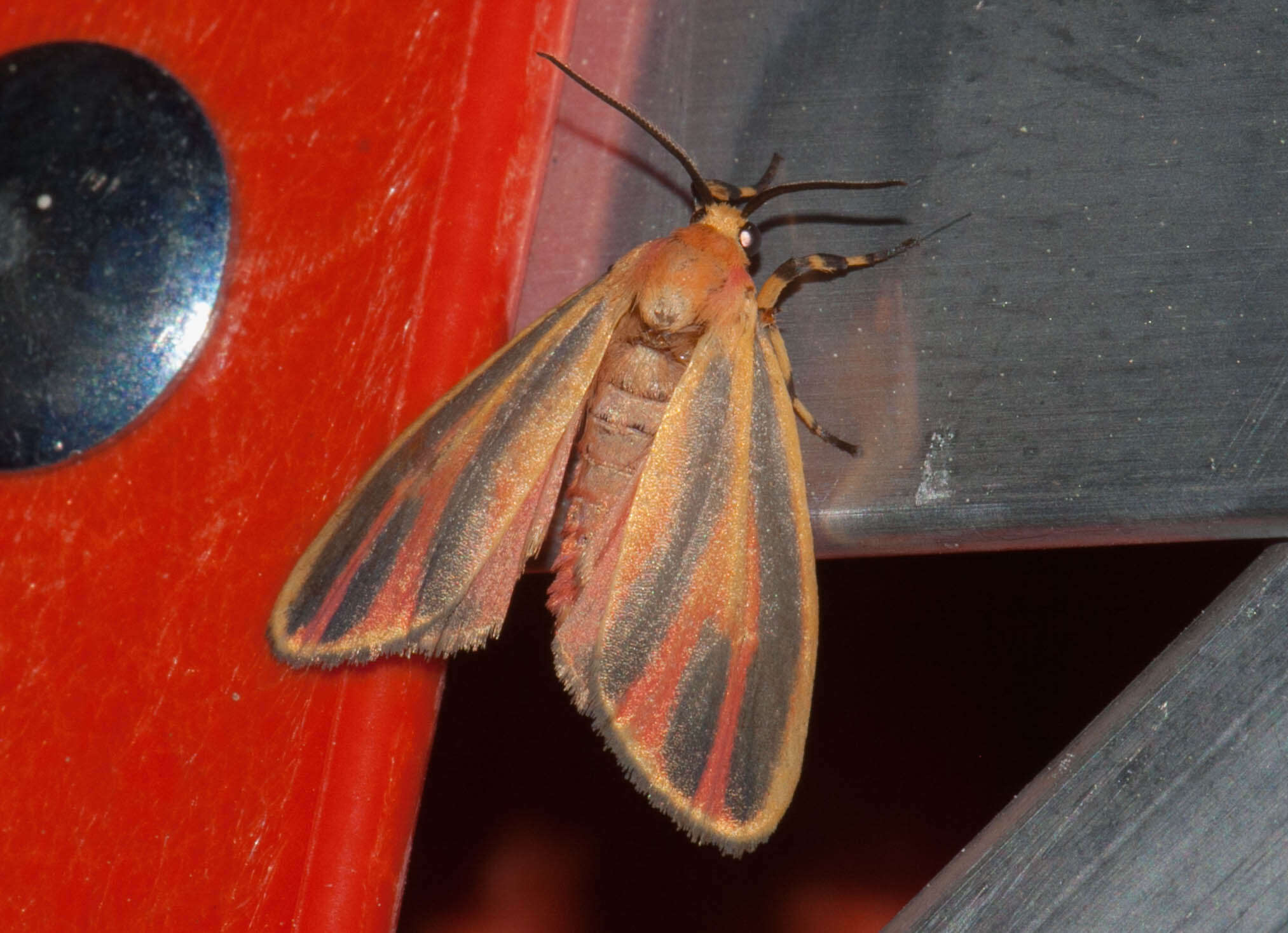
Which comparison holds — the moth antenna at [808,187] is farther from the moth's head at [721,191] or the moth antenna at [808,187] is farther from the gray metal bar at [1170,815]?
the gray metal bar at [1170,815]

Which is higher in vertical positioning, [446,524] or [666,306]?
[666,306]

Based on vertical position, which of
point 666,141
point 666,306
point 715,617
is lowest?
point 715,617

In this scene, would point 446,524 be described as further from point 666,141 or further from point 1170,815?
point 1170,815

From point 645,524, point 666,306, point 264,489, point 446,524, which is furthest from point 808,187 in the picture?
point 264,489

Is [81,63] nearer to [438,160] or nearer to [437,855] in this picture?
[438,160]

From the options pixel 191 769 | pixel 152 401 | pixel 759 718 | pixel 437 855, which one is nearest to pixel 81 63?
pixel 152 401

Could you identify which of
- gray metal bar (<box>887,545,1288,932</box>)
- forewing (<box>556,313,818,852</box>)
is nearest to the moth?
forewing (<box>556,313,818,852</box>)

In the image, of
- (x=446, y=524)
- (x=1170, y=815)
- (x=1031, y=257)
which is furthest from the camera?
(x=446, y=524)
